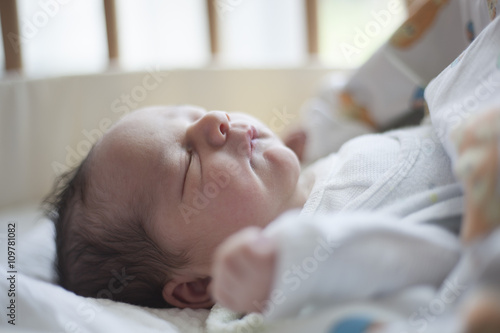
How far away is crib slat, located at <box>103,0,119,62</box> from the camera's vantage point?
1.22 m

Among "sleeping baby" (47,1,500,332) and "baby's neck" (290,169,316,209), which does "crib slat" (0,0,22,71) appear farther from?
"baby's neck" (290,169,316,209)

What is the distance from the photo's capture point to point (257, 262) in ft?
1.31

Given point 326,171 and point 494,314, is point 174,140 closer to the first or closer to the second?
point 326,171

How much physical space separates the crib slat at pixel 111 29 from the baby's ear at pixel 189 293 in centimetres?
81

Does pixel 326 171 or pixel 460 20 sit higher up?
pixel 460 20

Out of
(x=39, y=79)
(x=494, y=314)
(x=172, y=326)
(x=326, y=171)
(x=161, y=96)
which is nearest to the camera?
(x=494, y=314)

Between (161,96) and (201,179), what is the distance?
0.60 metres

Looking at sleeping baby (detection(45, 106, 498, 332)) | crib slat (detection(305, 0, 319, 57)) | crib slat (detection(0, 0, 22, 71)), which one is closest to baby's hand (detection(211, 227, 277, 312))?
sleeping baby (detection(45, 106, 498, 332))

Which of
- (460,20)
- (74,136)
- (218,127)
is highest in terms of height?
(460,20)

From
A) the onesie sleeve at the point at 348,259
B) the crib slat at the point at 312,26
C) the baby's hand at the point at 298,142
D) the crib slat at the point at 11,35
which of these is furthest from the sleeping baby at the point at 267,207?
the crib slat at the point at 312,26

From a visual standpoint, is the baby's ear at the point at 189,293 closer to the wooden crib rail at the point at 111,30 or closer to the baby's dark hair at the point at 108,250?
the baby's dark hair at the point at 108,250

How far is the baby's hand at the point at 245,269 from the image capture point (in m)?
0.40

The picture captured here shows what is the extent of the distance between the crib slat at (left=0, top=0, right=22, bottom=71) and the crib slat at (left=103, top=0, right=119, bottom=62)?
215 mm

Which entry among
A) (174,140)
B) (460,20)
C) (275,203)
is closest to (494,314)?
(275,203)
